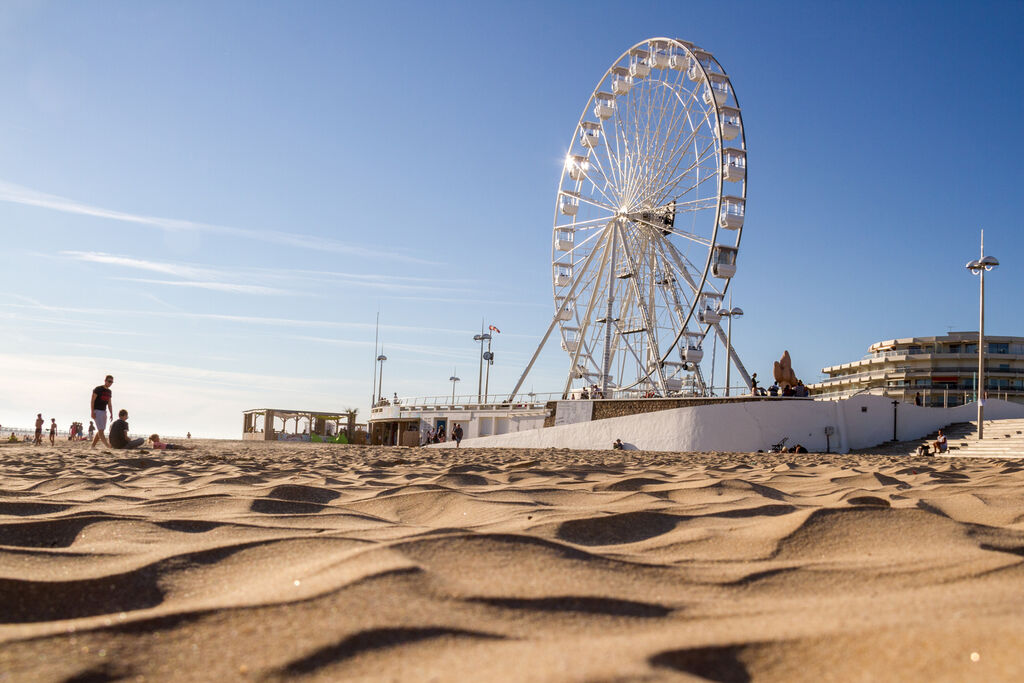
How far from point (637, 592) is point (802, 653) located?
0.45 m

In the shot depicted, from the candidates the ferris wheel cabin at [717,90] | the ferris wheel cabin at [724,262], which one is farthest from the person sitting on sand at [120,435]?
the ferris wheel cabin at [717,90]

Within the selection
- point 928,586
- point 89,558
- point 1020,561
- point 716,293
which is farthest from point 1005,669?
point 716,293

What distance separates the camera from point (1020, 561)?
5.74ft

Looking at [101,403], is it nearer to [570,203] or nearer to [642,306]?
[642,306]

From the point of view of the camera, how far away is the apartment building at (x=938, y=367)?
5256 cm

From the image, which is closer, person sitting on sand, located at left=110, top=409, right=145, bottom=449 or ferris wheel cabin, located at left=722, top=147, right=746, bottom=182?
person sitting on sand, located at left=110, top=409, right=145, bottom=449

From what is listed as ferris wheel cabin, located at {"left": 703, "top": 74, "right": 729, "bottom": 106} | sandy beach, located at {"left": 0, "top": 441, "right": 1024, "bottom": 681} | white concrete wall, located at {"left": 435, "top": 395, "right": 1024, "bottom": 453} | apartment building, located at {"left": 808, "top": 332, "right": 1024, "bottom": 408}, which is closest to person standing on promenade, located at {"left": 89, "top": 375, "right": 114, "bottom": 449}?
sandy beach, located at {"left": 0, "top": 441, "right": 1024, "bottom": 681}

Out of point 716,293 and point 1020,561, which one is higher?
point 716,293

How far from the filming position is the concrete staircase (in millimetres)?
15219

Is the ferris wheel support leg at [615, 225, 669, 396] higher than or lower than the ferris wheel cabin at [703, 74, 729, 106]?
lower

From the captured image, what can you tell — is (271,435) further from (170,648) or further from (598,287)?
(170,648)

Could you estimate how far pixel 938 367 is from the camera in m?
55.8

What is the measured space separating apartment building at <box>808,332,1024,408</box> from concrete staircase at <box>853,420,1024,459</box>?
3273 cm

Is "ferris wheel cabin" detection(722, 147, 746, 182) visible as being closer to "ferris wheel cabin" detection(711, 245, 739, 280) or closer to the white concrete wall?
"ferris wheel cabin" detection(711, 245, 739, 280)
